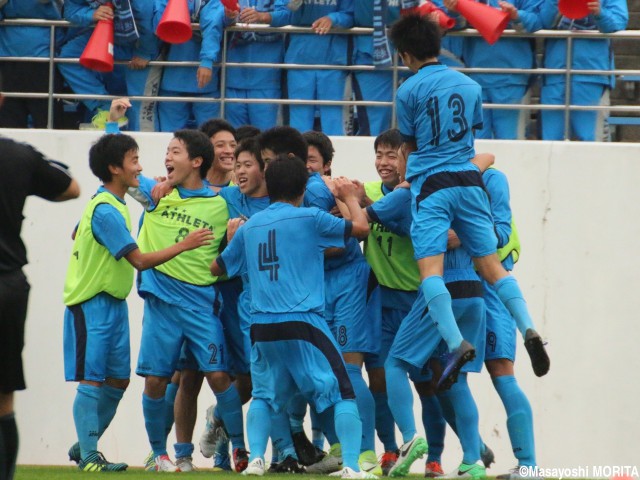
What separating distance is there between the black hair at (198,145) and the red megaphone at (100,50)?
2387 mm

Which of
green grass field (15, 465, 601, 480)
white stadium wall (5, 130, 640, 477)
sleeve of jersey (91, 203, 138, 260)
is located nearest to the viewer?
green grass field (15, 465, 601, 480)

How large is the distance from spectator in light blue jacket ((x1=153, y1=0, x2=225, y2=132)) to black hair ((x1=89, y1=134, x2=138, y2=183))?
2476mm

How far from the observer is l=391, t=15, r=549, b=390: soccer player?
7359 millimetres

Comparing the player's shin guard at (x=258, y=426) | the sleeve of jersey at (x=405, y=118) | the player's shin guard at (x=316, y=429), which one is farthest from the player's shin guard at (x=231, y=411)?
the sleeve of jersey at (x=405, y=118)

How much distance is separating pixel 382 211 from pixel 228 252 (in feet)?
3.13

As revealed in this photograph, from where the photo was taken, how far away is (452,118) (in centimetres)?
740

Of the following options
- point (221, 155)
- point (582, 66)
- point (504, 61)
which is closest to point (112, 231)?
point (221, 155)

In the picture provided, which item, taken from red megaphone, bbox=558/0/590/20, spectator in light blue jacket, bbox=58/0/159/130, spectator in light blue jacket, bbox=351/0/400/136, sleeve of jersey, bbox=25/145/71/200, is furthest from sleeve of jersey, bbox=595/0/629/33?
sleeve of jersey, bbox=25/145/71/200

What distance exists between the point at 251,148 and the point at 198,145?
0.42m

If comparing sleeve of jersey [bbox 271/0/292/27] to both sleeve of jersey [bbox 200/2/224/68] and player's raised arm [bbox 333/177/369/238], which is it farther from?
player's raised arm [bbox 333/177/369/238]

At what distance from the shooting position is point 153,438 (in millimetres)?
8625

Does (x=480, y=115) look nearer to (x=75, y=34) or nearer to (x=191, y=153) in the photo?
(x=191, y=153)

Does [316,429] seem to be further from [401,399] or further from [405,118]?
[405,118]

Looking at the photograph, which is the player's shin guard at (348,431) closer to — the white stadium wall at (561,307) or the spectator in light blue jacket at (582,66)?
the white stadium wall at (561,307)
